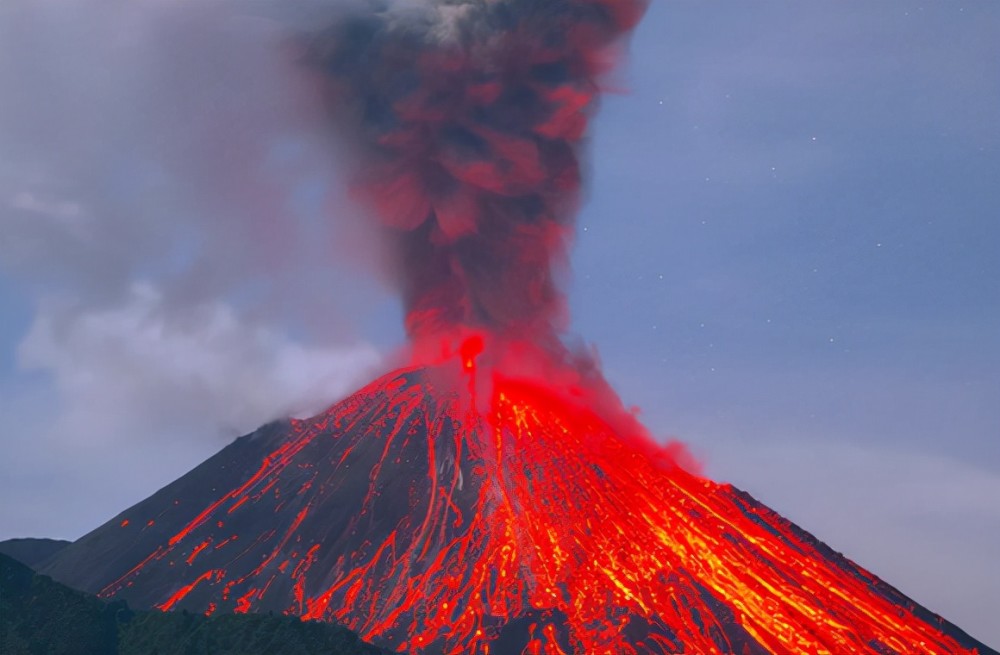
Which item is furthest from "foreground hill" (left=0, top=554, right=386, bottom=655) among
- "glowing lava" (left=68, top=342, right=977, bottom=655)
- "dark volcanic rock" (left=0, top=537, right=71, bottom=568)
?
"dark volcanic rock" (left=0, top=537, right=71, bottom=568)

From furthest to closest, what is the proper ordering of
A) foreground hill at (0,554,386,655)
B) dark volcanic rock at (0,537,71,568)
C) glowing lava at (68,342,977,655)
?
1. dark volcanic rock at (0,537,71,568)
2. glowing lava at (68,342,977,655)
3. foreground hill at (0,554,386,655)

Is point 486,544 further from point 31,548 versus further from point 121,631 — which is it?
point 31,548

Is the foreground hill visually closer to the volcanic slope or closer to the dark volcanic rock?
the volcanic slope

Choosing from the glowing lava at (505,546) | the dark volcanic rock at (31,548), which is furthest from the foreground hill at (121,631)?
the dark volcanic rock at (31,548)

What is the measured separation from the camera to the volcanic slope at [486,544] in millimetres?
43281

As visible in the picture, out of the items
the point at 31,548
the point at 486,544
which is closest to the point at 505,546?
the point at 486,544

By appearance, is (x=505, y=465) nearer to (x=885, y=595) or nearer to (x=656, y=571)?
(x=656, y=571)

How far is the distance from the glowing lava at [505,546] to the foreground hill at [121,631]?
273 centimetres

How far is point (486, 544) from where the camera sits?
48.3 meters

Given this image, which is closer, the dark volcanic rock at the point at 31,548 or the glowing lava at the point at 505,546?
the glowing lava at the point at 505,546

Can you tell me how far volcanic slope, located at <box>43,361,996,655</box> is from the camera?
43281mm

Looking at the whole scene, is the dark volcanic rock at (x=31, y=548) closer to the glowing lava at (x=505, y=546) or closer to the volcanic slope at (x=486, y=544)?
the volcanic slope at (x=486, y=544)

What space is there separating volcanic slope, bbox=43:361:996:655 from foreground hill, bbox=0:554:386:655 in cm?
275

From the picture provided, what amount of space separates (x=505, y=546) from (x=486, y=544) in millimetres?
808
